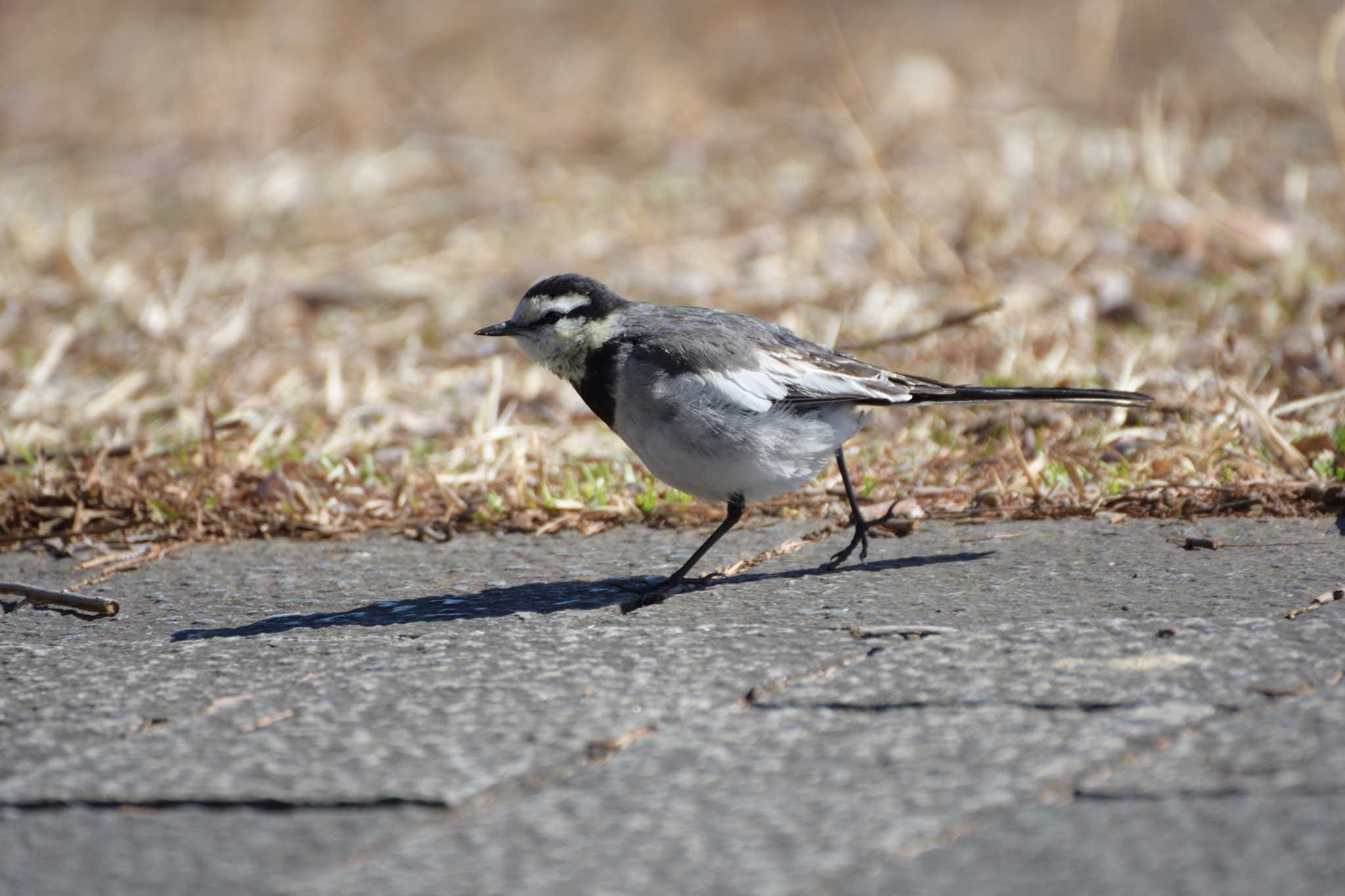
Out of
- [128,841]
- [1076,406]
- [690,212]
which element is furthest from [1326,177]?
[128,841]

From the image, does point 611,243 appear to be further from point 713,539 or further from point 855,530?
point 713,539

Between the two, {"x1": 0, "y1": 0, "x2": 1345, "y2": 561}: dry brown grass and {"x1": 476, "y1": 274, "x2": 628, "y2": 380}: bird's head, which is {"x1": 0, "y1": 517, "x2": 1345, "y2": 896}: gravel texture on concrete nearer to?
{"x1": 476, "y1": 274, "x2": 628, "y2": 380}: bird's head

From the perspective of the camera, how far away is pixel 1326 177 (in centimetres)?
872

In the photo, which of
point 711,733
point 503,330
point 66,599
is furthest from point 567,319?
point 711,733

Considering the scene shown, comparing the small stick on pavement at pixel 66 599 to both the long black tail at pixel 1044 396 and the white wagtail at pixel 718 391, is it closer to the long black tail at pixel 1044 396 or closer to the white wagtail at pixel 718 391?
the white wagtail at pixel 718 391

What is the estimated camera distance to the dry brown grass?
4609 millimetres

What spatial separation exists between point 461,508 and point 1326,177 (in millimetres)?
6383

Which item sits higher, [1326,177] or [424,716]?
[1326,177]

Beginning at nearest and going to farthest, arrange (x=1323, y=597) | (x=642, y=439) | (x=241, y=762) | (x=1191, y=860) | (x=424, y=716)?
1. (x=1191, y=860)
2. (x=241, y=762)
3. (x=424, y=716)
4. (x=1323, y=597)
5. (x=642, y=439)

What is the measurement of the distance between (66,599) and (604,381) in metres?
1.42

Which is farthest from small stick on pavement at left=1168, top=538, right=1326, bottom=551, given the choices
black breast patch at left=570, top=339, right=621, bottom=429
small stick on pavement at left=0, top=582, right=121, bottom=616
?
small stick on pavement at left=0, top=582, right=121, bottom=616

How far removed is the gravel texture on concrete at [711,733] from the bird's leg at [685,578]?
0.07 metres

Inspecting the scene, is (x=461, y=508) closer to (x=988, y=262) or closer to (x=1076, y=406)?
(x=1076, y=406)

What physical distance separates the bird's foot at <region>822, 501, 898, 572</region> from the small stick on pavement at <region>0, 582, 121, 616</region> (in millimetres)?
1745
